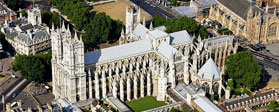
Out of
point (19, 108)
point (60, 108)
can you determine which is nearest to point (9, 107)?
point (19, 108)

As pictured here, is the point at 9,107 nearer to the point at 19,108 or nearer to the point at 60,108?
→ the point at 19,108
